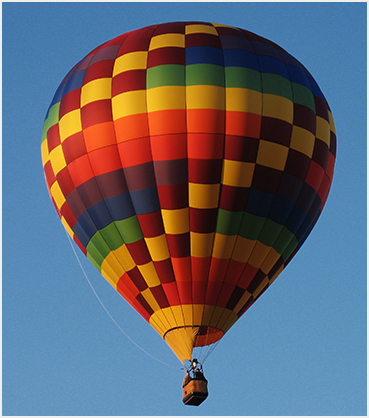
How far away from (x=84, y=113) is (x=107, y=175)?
128 centimetres

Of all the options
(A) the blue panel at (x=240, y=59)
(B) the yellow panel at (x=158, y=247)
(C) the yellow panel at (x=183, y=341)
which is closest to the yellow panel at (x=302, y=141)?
(A) the blue panel at (x=240, y=59)

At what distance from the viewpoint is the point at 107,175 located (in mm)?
16609

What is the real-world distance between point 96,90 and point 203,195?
2807mm

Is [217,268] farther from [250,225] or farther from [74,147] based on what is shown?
[74,147]

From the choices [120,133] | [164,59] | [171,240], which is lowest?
[171,240]

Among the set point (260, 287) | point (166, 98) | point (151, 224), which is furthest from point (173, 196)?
point (260, 287)

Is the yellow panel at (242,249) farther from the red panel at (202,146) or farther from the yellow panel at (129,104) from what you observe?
the yellow panel at (129,104)

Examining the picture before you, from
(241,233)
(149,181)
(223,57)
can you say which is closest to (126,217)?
(149,181)

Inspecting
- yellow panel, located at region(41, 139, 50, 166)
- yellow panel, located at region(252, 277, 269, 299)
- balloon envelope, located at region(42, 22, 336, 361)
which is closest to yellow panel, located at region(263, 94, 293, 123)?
balloon envelope, located at region(42, 22, 336, 361)

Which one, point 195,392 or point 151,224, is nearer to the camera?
point 195,392

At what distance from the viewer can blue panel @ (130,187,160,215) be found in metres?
16.4

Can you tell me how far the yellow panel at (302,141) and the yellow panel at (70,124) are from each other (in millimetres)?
3855

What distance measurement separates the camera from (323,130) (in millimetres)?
17500

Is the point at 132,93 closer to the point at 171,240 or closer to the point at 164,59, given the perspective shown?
the point at 164,59
